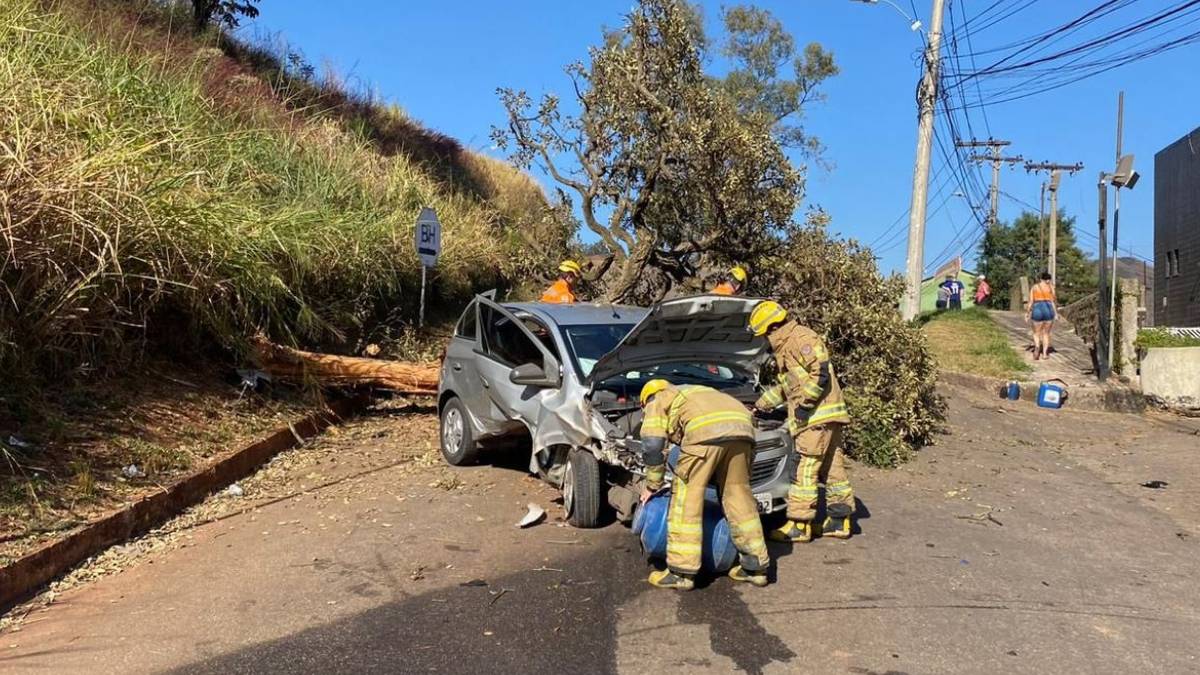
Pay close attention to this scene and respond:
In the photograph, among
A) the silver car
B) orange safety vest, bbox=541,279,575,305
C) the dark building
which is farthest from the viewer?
the dark building

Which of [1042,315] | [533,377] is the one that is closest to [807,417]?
[533,377]

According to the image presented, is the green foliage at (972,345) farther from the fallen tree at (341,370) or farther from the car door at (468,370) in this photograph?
the car door at (468,370)

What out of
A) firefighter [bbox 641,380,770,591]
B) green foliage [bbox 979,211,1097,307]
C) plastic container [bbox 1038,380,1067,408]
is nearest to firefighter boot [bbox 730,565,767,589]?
firefighter [bbox 641,380,770,591]

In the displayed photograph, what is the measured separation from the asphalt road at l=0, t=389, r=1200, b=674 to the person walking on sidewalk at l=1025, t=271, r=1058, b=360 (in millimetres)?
9192

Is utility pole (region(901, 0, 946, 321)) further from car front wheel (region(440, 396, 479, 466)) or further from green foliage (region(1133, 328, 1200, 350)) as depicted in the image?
car front wheel (region(440, 396, 479, 466))

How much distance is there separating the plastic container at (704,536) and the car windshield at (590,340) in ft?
4.54

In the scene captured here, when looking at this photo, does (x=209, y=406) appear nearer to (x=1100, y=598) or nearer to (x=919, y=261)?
(x=1100, y=598)

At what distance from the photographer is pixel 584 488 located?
18.9 ft

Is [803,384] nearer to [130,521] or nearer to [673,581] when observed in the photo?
[673,581]

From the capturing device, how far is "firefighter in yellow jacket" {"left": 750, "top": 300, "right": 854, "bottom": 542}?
571 centimetres

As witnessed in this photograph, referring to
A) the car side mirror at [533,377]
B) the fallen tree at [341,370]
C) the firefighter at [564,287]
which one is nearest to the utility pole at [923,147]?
the firefighter at [564,287]

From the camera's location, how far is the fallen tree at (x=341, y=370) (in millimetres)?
A: 8469

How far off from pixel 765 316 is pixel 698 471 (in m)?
1.69

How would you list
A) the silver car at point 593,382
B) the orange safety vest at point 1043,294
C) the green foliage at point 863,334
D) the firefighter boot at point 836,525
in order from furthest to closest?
the orange safety vest at point 1043,294 < the green foliage at point 863,334 < the firefighter boot at point 836,525 < the silver car at point 593,382
